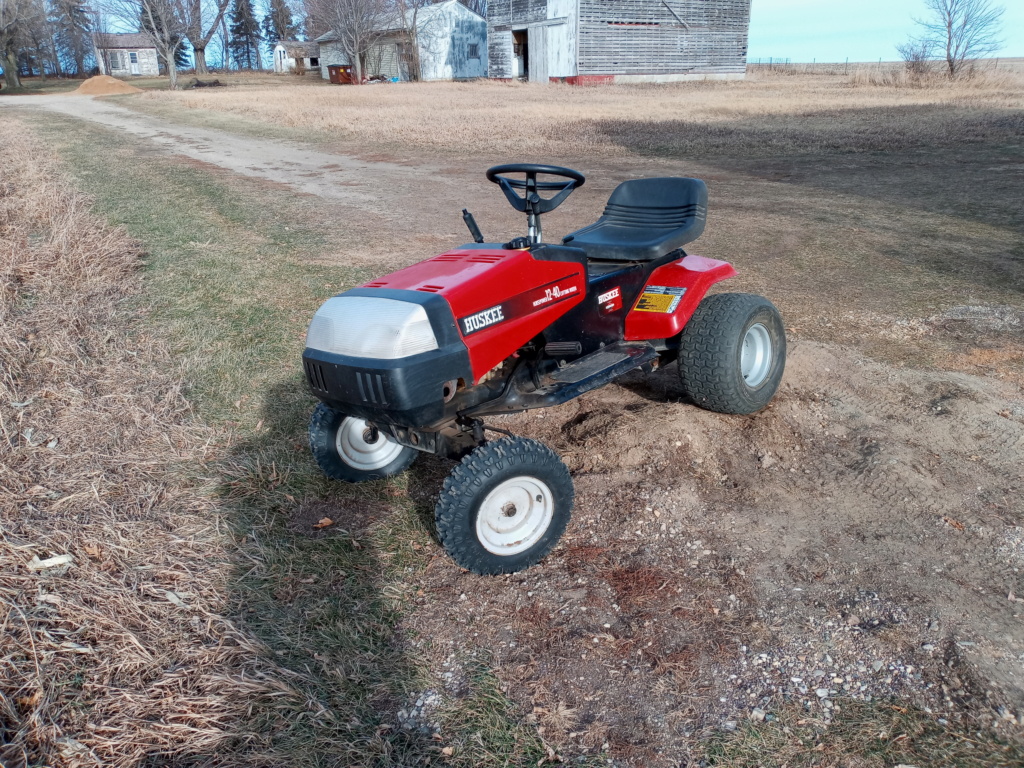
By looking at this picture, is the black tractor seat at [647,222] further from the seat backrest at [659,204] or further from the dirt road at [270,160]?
the dirt road at [270,160]

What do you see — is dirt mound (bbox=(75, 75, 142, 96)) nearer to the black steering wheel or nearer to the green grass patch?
the black steering wheel

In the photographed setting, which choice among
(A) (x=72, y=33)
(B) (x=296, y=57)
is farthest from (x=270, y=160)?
(A) (x=72, y=33)

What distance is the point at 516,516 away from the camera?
293cm

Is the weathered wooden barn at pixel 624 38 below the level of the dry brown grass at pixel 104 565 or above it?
above

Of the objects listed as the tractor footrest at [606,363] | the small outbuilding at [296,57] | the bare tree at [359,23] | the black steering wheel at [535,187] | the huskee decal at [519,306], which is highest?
the bare tree at [359,23]

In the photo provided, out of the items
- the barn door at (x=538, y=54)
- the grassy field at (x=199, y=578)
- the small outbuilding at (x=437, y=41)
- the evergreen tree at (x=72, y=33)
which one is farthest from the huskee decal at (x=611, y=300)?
the evergreen tree at (x=72, y=33)

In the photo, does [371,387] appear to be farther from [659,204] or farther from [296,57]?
[296,57]

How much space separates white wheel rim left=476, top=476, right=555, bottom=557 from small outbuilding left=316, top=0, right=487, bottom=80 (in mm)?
46994

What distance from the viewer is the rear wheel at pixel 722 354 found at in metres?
3.64

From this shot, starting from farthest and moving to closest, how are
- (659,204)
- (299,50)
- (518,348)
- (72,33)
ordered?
(299,50), (72,33), (659,204), (518,348)

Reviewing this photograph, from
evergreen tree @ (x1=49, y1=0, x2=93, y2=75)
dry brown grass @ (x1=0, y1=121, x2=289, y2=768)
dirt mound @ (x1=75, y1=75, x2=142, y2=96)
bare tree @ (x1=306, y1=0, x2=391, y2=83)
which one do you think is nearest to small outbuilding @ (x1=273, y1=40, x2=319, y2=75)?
bare tree @ (x1=306, y1=0, x2=391, y2=83)

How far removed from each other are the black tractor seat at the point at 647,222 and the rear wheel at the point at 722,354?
379 mm

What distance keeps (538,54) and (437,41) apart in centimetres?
1059

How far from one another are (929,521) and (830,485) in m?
0.41
